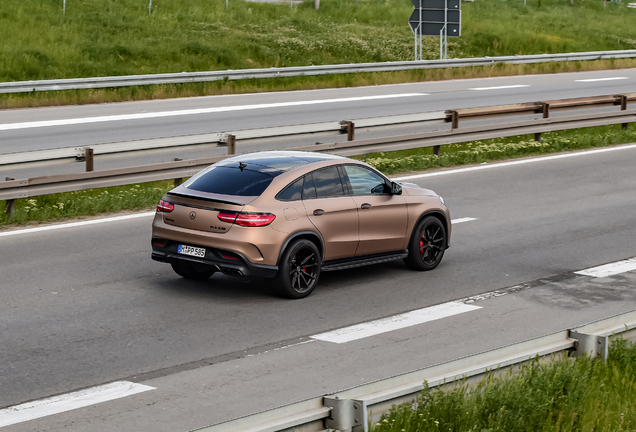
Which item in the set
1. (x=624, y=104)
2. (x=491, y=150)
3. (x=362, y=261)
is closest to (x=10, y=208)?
(x=362, y=261)

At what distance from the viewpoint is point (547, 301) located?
10406 mm

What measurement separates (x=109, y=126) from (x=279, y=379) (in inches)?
689

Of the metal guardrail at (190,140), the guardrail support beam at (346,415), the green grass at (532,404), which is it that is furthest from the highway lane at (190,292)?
the guardrail support beam at (346,415)

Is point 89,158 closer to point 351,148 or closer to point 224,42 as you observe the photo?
point 351,148

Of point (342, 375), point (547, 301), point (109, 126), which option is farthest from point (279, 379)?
point (109, 126)

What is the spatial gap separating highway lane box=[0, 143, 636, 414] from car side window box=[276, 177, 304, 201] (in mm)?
1111

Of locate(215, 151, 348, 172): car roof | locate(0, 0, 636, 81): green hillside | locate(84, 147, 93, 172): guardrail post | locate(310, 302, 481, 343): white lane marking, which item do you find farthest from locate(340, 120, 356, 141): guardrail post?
locate(0, 0, 636, 81): green hillside

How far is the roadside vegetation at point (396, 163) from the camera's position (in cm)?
1430

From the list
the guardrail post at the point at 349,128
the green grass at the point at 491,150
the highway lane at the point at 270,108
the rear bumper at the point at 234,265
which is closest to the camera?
the rear bumper at the point at 234,265

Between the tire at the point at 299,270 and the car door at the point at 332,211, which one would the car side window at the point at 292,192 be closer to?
the car door at the point at 332,211

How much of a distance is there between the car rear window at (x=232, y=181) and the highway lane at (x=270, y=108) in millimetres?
10827

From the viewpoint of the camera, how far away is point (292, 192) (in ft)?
34.1

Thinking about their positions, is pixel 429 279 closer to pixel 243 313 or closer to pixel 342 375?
pixel 243 313

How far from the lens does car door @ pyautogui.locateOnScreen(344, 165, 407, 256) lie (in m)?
11.1
